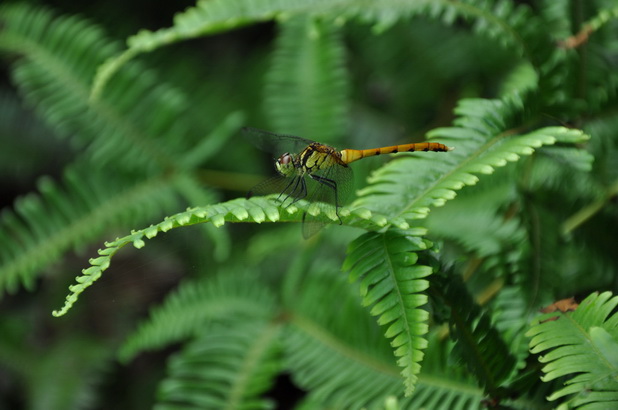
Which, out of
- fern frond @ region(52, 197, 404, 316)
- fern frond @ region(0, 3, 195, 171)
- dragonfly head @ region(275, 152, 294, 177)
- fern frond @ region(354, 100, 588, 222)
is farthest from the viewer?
fern frond @ region(0, 3, 195, 171)

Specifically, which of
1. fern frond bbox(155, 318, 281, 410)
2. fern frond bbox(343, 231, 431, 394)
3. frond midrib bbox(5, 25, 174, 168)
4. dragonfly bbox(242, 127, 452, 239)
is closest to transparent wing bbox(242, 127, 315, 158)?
dragonfly bbox(242, 127, 452, 239)

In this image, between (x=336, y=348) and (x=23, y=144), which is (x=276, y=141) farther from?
(x=23, y=144)

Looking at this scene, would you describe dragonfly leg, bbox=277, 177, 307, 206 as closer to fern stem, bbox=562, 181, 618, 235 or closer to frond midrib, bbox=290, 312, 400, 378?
frond midrib, bbox=290, 312, 400, 378

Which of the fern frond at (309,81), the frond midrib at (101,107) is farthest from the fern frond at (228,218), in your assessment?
the frond midrib at (101,107)

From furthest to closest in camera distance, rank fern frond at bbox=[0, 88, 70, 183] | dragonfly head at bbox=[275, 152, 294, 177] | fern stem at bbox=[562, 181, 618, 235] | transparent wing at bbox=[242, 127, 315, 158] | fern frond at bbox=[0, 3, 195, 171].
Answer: fern frond at bbox=[0, 88, 70, 183] < fern frond at bbox=[0, 3, 195, 171] < fern stem at bbox=[562, 181, 618, 235] < transparent wing at bbox=[242, 127, 315, 158] < dragonfly head at bbox=[275, 152, 294, 177]

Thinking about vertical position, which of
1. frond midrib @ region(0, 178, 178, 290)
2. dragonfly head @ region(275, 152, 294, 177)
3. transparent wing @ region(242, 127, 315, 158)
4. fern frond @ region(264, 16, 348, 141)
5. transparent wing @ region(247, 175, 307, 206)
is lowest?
transparent wing @ region(247, 175, 307, 206)

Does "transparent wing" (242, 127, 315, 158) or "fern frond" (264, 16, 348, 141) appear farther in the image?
"fern frond" (264, 16, 348, 141)

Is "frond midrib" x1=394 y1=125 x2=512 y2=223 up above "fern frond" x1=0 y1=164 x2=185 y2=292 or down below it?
below

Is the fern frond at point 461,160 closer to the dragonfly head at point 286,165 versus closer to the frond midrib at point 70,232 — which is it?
the dragonfly head at point 286,165
